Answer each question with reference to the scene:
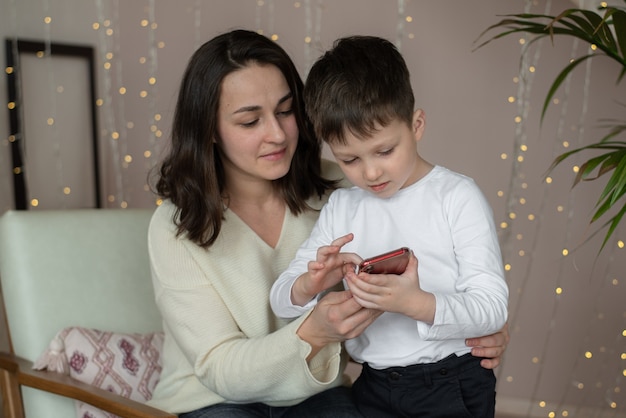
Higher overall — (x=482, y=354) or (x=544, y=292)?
(x=482, y=354)

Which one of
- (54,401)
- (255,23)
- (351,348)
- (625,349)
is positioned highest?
(255,23)

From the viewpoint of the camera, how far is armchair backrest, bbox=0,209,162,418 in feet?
7.04

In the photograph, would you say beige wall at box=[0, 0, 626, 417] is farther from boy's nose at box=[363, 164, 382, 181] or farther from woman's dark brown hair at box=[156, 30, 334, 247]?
boy's nose at box=[363, 164, 382, 181]

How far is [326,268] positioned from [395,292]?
0.64 feet

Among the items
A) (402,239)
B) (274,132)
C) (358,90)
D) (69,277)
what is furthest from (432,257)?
(69,277)

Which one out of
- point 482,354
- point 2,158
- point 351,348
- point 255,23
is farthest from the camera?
point 255,23

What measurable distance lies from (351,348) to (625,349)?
2.16m

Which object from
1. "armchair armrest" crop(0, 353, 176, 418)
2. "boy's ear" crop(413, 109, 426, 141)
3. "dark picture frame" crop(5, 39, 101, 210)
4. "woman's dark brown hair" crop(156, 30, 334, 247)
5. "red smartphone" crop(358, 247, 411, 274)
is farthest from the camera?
"dark picture frame" crop(5, 39, 101, 210)

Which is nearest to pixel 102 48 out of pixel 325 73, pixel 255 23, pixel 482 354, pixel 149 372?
pixel 255 23

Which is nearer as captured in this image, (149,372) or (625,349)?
(149,372)

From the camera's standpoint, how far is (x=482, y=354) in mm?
1606

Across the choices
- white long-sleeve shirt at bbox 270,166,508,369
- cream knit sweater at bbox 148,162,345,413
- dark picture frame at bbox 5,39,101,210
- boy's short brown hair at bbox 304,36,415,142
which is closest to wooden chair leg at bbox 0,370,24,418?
cream knit sweater at bbox 148,162,345,413

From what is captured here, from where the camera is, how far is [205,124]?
187cm

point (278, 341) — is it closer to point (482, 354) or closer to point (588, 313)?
point (482, 354)
